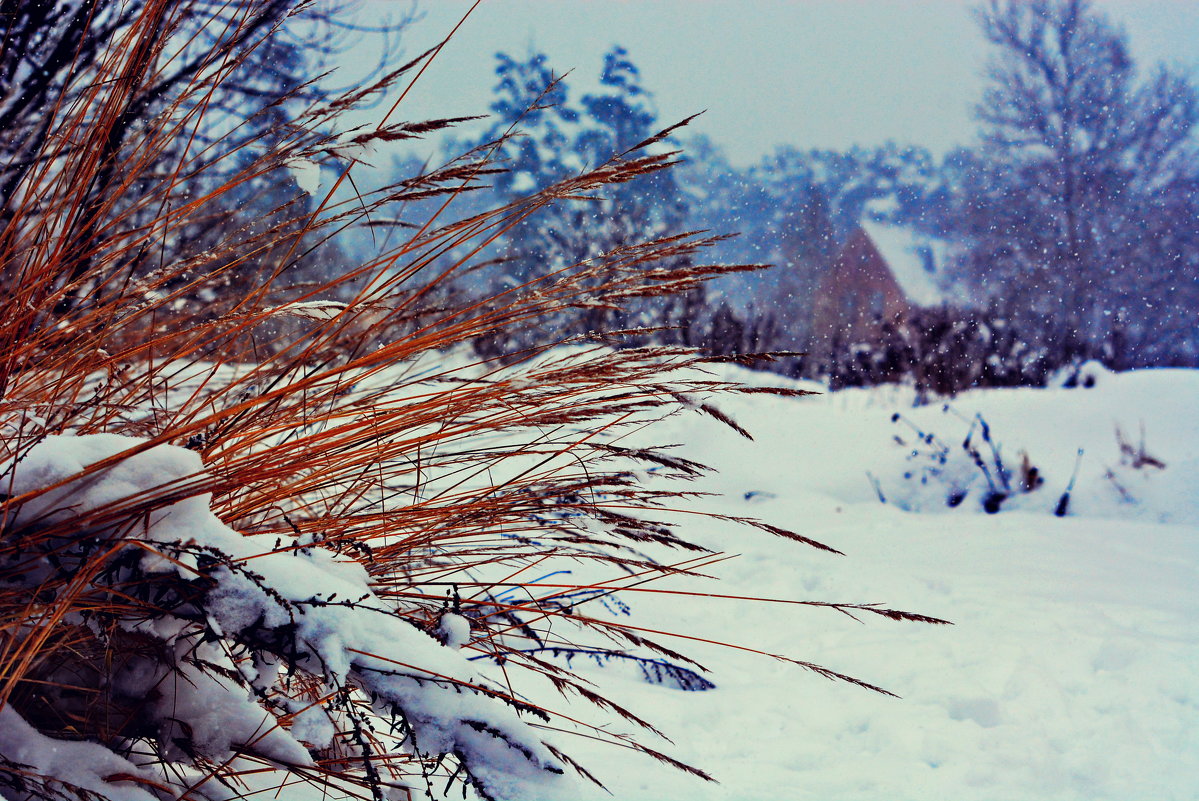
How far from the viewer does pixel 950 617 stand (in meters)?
2.94

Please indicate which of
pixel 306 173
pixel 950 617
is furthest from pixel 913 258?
pixel 306 173

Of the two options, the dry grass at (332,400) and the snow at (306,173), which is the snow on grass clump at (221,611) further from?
the snow at (306,173)

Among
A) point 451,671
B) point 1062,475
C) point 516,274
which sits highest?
point 516,274

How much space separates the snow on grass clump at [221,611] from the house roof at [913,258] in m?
27.4

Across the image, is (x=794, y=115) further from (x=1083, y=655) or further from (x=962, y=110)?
(x=1083, y=655)

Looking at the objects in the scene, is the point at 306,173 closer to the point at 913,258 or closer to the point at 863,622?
the point at 863,622

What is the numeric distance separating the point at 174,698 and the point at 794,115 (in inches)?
1910

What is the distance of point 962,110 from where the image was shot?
21.5 metres

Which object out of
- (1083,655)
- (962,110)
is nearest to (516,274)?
(962,110)

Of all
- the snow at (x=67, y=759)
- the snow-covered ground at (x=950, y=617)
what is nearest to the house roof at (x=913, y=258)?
the snow-covered ground at (x=950, y=617)

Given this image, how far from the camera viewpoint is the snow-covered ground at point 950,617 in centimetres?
187

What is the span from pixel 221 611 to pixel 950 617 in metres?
2.87

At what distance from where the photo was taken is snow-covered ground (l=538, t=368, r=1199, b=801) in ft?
6.14

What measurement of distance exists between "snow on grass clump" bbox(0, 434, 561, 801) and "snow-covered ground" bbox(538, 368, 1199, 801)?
61 centimetres
